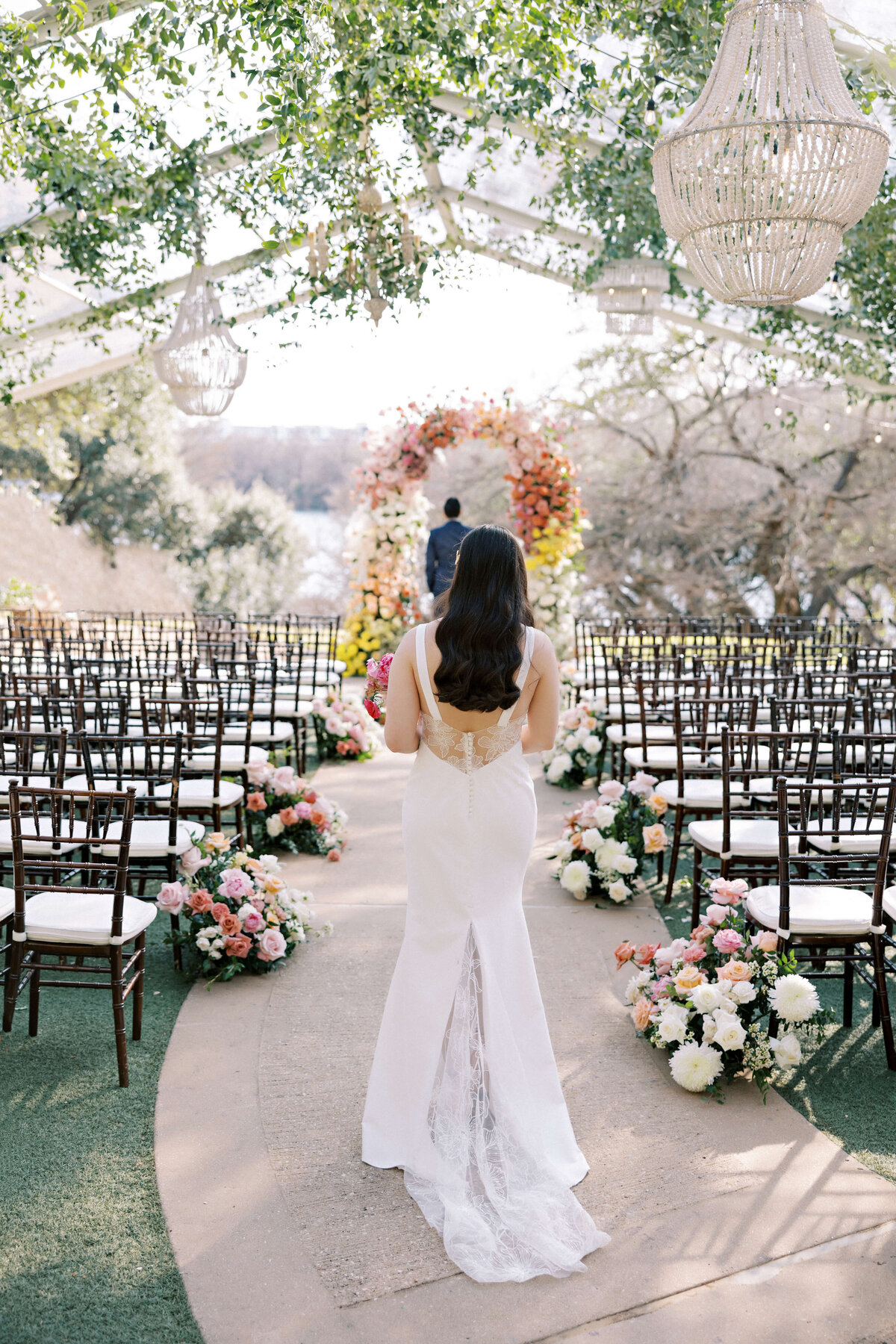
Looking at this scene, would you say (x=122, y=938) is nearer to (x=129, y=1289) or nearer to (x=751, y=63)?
(x=129, y=1289)

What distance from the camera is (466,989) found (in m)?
2.92

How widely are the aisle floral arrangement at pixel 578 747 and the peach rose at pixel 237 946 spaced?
3477mm

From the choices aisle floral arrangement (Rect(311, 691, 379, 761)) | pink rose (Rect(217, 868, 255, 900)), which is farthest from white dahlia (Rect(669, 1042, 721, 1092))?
aisle floral arrangement (Rect(311, 691, 379, 761))

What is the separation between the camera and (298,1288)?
2.38 metres

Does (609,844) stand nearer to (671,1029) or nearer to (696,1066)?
(671,1029)

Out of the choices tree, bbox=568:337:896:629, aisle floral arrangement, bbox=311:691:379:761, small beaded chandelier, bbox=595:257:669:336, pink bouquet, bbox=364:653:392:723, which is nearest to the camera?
pink bouquet, bbox=364:653:392:723

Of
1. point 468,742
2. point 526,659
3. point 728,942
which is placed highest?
point 526,659

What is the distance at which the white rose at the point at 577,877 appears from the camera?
5066mm

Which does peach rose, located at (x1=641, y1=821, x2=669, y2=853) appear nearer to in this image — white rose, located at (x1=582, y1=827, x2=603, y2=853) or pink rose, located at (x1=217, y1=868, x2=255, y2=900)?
white rose, located at (x1=582, y1=827, x2=603, y2=853)

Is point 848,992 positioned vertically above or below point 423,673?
below

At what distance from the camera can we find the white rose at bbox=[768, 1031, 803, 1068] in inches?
129

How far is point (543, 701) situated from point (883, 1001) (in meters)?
1.68

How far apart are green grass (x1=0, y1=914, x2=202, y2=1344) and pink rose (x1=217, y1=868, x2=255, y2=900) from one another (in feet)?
1.56

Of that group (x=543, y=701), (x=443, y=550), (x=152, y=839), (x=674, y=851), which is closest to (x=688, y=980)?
(x=543, y=701)
